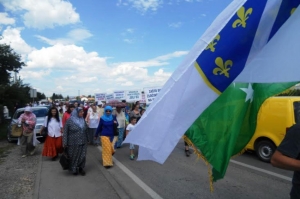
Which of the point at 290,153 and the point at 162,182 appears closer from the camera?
the point at 290,153

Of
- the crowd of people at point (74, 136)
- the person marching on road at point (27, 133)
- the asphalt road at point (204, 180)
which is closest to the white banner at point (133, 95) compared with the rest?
the crowd of people at point (74, 136)

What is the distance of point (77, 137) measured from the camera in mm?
6977

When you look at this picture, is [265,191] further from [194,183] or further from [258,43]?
[258,43]

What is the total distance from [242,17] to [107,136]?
639 cm

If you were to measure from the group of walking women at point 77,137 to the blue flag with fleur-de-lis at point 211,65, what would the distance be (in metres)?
5.50

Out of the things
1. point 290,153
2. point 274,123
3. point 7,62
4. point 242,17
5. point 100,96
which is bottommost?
point 274,123

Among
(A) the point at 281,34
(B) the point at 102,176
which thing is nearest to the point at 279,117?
(B) the point at 102,176

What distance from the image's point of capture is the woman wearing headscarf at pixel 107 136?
7445mm

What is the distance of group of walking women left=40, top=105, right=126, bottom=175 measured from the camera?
6.95m

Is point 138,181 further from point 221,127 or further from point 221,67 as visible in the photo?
point 221,67

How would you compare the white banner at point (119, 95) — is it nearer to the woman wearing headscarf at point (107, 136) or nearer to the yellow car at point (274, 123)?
the woman wearing headscarf at point (107, 136)

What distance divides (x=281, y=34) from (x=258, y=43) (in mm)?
174

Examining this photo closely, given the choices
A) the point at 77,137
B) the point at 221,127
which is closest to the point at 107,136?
the point at 77,137

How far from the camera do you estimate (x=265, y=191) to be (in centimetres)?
526
